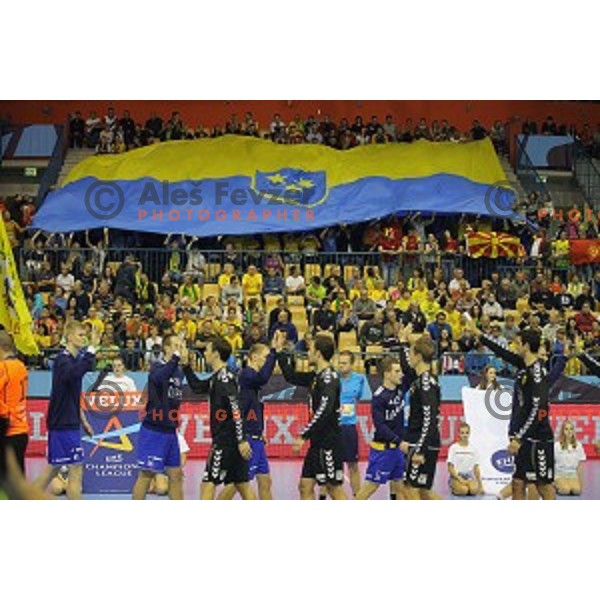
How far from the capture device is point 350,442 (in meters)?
17.5

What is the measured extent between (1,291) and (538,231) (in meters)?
11.7

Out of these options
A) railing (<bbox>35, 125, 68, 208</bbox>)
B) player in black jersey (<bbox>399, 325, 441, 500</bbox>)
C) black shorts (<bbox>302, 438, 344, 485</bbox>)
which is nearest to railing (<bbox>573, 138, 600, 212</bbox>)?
railing (<bbox>35, 125, 68, 208</bbox>)

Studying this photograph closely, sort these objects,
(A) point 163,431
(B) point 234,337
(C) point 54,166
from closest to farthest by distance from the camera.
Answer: (A) point 163,431
(B) point 234,337
(C) point 54,166

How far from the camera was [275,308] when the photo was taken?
78.3 feet

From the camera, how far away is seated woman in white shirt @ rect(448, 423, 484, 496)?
18.1 meters

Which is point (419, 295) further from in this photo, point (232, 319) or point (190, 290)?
point (190, 290)

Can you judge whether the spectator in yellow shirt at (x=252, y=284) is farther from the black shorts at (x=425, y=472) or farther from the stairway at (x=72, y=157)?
the black shorts at (x=425, y=472)

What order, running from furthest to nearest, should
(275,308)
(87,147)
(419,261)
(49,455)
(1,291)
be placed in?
(87,147) < (419,261) < (275,308) < (1,291) < (49,455)

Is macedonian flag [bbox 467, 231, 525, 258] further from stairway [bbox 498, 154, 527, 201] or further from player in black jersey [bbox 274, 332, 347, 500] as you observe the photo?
player in black jersey [bbox 274, 332, 347, 500]

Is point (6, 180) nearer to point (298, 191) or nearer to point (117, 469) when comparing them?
point (298, 191)

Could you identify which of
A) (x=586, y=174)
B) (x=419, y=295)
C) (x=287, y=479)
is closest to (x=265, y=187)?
(x=419, y=295)

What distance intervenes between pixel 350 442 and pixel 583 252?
10097mm

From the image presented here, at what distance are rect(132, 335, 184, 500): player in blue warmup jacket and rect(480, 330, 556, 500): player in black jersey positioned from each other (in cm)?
346

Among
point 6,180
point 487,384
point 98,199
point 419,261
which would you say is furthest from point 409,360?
point 6,180
